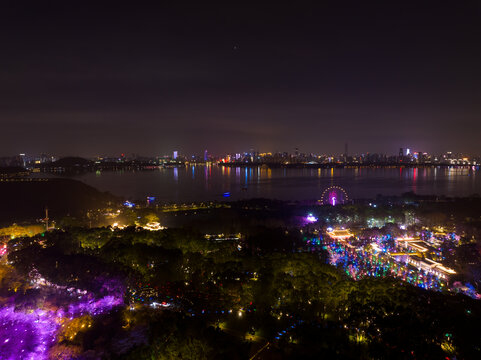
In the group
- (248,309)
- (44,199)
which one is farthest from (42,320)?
(44,199)

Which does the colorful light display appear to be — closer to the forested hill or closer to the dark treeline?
the dark treeline

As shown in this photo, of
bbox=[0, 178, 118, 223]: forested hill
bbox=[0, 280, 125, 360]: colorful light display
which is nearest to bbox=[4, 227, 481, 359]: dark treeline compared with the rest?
bbox=[0, 280, 125, 360]: colorful light display

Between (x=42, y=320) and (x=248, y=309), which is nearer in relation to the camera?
(x=42, y=320)

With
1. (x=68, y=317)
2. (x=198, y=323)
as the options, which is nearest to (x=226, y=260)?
(x=198, y=323)

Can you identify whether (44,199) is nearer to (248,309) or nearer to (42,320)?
(42,320)

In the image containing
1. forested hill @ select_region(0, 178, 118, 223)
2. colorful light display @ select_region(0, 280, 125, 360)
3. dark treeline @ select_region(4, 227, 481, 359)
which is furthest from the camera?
forested hill @ select_region(0, 178, 118, 223)

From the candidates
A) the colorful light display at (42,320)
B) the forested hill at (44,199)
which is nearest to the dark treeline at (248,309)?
the colorful light display at (42,320)

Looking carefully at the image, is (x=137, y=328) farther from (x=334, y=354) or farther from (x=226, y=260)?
(x=334, y=354)

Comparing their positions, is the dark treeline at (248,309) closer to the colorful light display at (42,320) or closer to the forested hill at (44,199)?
the colorful light display at (42,320)

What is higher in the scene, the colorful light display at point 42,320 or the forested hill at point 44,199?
the forested hill at point 44,199
